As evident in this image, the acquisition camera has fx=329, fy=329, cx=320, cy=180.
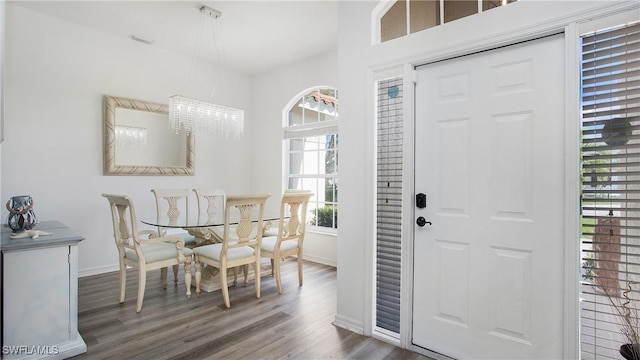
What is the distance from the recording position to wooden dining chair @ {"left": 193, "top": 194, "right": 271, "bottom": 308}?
3.04m

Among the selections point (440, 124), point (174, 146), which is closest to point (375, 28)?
point (440, 124)

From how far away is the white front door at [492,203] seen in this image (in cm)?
182

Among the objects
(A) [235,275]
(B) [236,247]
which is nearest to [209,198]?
(A) [235,275]

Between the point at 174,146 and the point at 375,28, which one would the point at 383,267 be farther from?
the point at 174,146

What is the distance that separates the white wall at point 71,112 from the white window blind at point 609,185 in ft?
15.2

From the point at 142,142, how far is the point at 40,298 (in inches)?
106

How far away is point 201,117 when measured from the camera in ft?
12.3

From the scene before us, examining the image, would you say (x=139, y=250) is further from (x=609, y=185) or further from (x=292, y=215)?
(x=609, y=185)

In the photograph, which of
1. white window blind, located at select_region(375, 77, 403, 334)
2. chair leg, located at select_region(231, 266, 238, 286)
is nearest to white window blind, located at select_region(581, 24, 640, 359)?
white window blind, located at select_region(375, 77, 403, 334)

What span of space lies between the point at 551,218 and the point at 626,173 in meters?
0.39

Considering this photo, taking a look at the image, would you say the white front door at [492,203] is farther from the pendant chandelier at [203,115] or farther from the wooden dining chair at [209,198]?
the wooden dining chair at [209,198]

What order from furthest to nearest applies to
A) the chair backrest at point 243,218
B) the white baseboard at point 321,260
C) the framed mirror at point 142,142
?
the white baseboard at point 321,260 < the framed mirror at point 142,142 < the chair backrest at point 243,218

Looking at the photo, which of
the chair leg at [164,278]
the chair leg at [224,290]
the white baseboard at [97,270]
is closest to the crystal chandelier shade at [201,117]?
the chair leg at [164,278]

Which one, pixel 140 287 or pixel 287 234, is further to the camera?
pixel 287 234
